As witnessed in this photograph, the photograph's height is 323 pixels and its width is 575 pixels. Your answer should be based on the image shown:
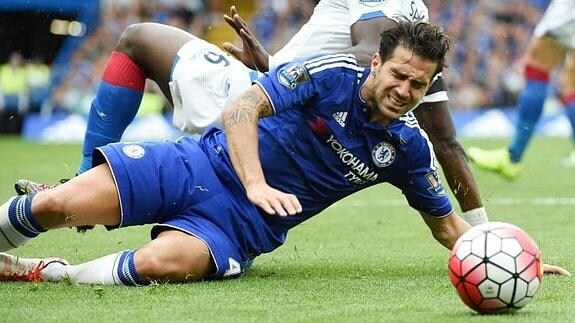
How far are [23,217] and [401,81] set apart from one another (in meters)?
1.78

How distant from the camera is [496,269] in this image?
4629 millimetres

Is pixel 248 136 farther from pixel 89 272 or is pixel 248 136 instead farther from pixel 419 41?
pixel 89 272

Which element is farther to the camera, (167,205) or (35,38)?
(35,38)

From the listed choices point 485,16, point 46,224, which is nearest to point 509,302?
point 46,224

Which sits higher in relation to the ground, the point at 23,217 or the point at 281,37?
the point at 23,217

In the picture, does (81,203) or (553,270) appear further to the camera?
(553,270)

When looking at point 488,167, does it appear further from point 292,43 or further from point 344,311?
point 344,311

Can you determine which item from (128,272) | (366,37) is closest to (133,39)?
(366,37)

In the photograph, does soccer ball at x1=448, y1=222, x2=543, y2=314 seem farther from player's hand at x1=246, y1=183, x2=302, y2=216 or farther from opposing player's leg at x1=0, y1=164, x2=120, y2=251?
opposing player's leg at x1=0, y1=164, x2=120, y2=251

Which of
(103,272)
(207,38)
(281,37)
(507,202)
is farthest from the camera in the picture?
(207,38)

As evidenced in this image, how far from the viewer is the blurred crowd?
21516mm

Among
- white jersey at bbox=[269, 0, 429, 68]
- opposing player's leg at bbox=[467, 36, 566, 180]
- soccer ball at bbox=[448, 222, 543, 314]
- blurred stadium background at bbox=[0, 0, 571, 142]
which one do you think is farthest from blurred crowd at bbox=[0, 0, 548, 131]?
soccer ball at bbox=[448, 222, 543, 314]

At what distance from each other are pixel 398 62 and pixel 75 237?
335cm

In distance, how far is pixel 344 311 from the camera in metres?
4.72
